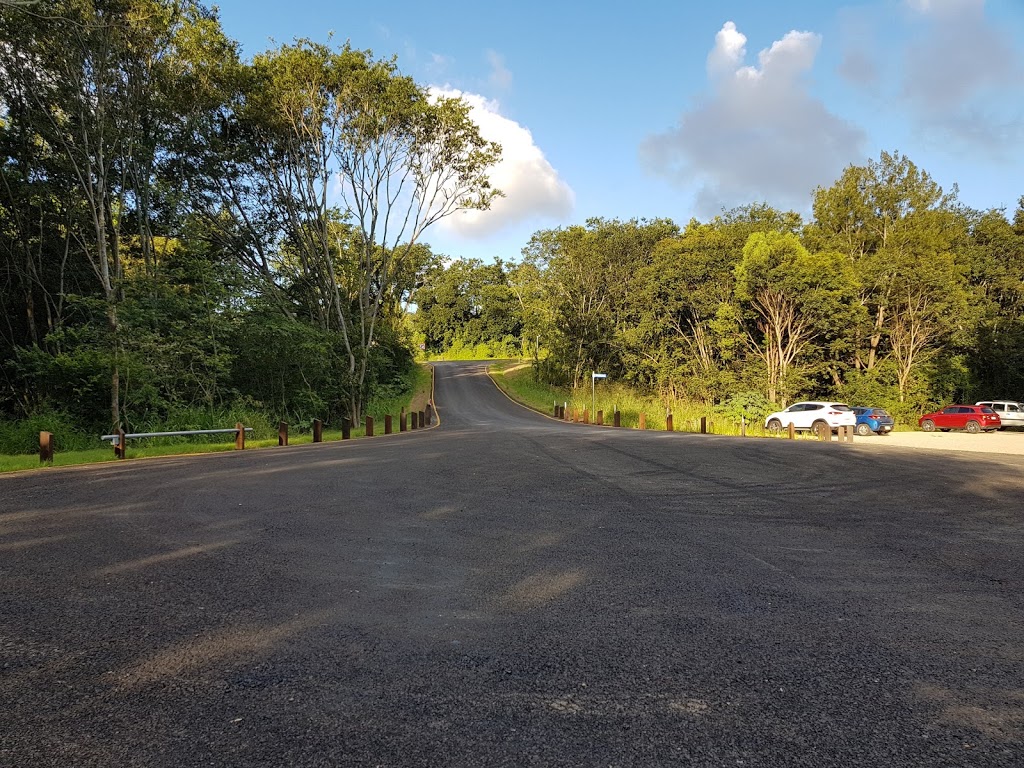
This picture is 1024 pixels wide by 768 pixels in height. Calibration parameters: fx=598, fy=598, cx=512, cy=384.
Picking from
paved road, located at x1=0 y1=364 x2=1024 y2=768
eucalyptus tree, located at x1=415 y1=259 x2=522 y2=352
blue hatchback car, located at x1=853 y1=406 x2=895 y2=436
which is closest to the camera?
paved road, located at x1=0 y1=364 x2=1024 y2=768

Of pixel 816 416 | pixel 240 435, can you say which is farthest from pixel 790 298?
pixel 240 435

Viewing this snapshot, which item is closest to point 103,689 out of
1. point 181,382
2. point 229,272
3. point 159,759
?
point 159,759

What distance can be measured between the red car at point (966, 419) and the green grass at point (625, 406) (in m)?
8.40

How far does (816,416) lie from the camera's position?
26.3 metres

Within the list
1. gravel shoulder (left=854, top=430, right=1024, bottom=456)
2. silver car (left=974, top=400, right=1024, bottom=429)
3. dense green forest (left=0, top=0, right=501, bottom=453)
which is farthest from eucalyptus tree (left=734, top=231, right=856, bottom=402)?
dense green forest (left=0, top=0, right=501, bottom=453)

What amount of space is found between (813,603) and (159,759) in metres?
3.86

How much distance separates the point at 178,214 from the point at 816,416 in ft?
91.2

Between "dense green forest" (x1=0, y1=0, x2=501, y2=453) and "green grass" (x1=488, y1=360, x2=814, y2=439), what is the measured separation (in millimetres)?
15099

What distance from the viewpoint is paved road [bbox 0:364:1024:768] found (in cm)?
246

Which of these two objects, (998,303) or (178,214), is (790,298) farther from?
(178,214)

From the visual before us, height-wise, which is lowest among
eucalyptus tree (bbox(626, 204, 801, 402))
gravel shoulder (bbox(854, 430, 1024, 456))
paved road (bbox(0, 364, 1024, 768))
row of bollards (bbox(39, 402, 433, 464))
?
gravel shoulder (bbox(854, 430, 1024, 456))

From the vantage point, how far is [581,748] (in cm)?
239

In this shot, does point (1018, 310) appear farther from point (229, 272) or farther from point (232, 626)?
point (232, 626)

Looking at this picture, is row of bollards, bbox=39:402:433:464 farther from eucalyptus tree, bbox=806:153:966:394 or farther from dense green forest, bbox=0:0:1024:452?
eucalyptus tree, bbox=806:153:966:394
